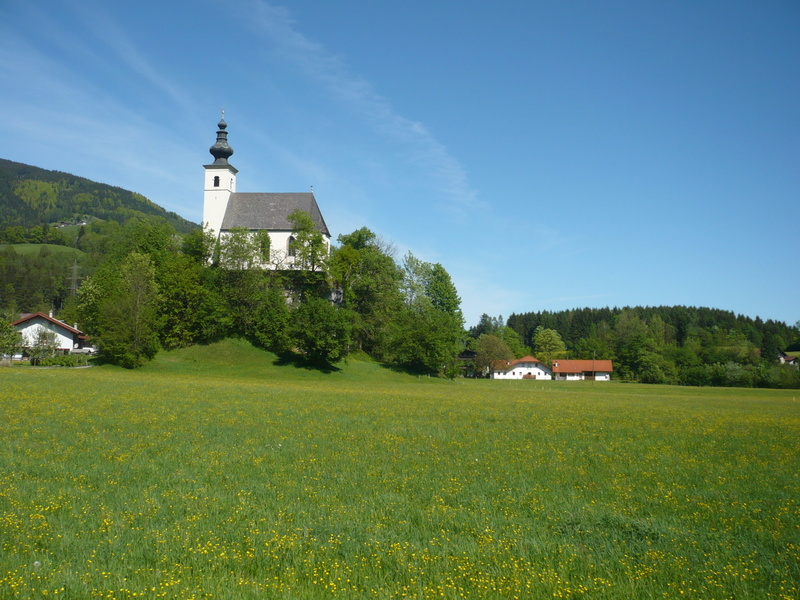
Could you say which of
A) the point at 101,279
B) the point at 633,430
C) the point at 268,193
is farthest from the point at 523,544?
the point at 268,193

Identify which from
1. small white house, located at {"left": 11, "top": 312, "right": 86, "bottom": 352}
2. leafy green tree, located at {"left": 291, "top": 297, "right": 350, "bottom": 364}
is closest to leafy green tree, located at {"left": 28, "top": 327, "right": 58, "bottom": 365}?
small white house, located at {"left": 11, "top": 312, "right": 86, "bottom": 352}

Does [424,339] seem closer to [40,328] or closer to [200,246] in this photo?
[200,246]

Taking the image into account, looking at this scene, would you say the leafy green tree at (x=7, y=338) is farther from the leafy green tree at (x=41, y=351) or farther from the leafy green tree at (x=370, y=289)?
the leafy green tree at (x=370, y=289)

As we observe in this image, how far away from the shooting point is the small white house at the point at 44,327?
230 ft

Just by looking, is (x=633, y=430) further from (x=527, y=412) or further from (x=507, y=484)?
(x=507, y=484)

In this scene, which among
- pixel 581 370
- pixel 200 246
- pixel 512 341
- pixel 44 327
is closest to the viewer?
pixel 200 246

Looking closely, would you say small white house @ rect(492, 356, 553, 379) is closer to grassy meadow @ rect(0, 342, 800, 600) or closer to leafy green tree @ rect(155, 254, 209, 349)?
leafy green tree @ rect(155, 254, 209, 349)

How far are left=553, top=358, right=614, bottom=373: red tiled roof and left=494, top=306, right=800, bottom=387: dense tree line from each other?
8.58ft

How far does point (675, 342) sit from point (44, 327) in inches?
5104

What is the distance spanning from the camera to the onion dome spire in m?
Result: 74.6

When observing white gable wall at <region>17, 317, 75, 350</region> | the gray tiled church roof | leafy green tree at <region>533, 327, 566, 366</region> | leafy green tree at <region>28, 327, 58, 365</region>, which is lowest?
leafy green tree at <region>28, 327, 58, 365</region>

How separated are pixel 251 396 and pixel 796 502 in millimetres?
25209

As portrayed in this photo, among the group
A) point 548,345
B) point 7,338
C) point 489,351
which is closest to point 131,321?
point 7,338

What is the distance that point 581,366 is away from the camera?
127625mm
